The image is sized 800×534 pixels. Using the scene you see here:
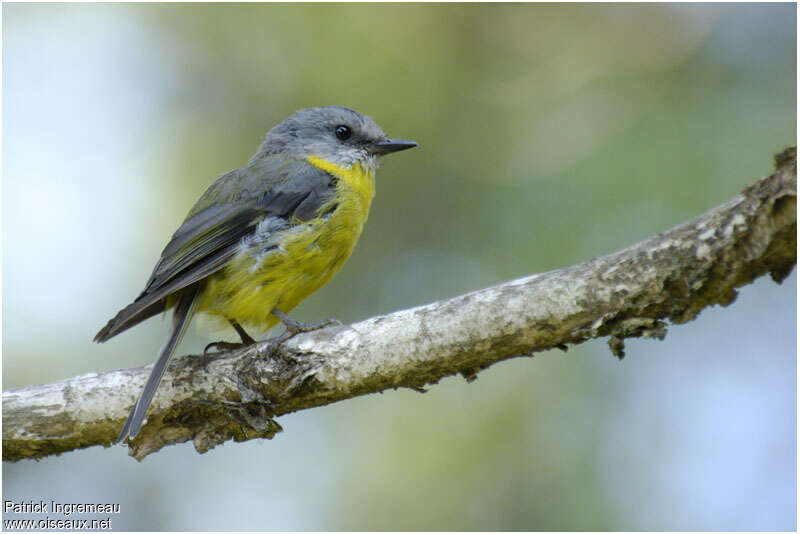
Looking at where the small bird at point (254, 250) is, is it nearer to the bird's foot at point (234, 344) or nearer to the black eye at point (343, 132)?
the bird's foot at point (234, 344)

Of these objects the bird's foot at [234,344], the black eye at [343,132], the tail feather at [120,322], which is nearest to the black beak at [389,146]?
the black eye at [343,132]

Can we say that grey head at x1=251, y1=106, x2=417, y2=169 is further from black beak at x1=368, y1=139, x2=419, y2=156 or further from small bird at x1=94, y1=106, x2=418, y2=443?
small bird at x1=94, y1=106, x2=418, y2=443

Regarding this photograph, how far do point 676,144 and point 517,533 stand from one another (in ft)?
9.67

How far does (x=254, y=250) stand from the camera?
165 inches

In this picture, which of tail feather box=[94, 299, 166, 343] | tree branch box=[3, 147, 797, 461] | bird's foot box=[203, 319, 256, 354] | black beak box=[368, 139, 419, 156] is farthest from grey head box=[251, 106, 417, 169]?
tree branch box=[3, 147, 797, 461]

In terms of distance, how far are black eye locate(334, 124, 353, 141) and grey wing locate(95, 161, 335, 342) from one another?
0.54m

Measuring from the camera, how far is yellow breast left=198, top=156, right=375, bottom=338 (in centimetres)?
418

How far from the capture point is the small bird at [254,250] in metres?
4.13

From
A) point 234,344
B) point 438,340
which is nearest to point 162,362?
point 234,344

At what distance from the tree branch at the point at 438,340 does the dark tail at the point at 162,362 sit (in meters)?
0.10

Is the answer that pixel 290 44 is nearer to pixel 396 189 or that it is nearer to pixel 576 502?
pixel 396 189

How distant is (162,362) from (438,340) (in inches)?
52.5

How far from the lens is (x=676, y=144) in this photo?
236 inches

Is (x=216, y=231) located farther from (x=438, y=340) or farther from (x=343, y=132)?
(x=438, y=340)
